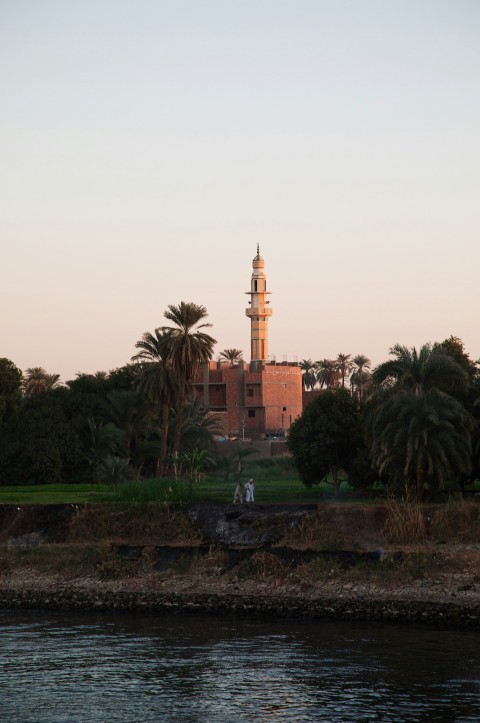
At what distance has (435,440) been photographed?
42.6 m

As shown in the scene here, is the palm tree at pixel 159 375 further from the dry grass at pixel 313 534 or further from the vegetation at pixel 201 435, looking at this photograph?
the dry grass at pixel 313 534

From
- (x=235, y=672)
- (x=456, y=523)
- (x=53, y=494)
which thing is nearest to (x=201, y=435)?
(x=53, y=494)

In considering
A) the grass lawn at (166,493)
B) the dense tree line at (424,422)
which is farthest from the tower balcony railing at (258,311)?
the dense tree line at (424,422)

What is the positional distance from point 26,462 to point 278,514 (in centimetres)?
3281

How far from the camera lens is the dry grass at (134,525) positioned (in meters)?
43.3

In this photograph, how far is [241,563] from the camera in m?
38.8

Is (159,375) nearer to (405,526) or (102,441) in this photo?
(102,441)

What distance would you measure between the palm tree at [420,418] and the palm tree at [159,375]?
21374 millimetres

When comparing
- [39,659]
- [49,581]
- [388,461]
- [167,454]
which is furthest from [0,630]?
[167,454]

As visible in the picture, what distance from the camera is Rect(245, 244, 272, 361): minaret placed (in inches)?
5492

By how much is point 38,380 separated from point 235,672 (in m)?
97.0

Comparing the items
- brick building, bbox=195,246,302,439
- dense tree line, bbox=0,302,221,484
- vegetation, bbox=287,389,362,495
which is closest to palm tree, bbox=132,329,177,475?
dense tree line, bbox=0,302,221,484

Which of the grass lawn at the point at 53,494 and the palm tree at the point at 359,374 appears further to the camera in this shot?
the palm tree at the point at 359,374

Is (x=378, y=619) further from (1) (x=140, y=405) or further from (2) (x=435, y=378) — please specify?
(1) (x=140, y=405)
